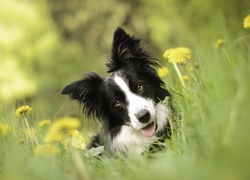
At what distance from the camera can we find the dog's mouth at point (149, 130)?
445 cm

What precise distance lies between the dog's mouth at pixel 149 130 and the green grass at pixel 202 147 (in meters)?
0.92

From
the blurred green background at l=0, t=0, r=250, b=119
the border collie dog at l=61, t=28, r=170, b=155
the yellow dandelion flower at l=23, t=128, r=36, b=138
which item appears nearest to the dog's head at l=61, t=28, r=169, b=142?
the border collie dog at l=61, t=28, r=170, b=155

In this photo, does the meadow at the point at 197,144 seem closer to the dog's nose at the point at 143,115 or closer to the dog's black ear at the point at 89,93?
the dog's nose at the point at 143,115

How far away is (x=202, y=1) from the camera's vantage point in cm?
424

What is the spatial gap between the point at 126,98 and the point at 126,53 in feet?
1.90

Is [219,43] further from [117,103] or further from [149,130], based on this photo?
[117,103]

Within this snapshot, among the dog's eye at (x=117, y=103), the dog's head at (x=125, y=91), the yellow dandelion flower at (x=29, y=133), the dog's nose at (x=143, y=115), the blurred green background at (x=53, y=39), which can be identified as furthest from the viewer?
the blurred green background at (x=53, y=39)

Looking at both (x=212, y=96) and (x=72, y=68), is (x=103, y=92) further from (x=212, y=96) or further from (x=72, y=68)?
(x=72, y=68)

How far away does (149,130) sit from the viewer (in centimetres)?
450

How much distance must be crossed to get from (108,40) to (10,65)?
13.5 ft

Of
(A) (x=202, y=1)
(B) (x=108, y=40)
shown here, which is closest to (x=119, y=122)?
(A) (x=202, y=1)

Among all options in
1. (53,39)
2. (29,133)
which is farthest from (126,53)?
(53,39)

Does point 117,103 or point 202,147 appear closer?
point 202,147

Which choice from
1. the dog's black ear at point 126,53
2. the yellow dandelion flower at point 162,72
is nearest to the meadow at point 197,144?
the yellow dandelion flower at point 162,72
